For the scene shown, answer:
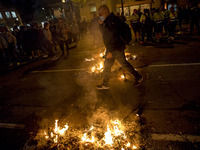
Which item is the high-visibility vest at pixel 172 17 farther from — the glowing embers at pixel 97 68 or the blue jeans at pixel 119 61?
the blue jeans at pixel 119 61

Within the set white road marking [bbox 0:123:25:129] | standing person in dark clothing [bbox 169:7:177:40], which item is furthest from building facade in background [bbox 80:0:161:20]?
white road marking [bbox 0:123:25:129]

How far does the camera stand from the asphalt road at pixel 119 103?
2.76 m

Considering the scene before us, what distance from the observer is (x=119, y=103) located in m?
3.74

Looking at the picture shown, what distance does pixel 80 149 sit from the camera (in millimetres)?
2566

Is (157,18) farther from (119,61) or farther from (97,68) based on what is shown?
(119,61)

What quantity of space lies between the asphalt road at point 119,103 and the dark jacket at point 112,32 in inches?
51.6

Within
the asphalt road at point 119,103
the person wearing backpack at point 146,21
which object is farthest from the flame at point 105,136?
the person wearing backpack at point 146,21

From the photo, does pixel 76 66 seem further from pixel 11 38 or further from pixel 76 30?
pixel 76 30

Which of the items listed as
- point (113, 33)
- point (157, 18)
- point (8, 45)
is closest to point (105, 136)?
point (113, 33)

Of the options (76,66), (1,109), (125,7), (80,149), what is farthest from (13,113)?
(125,7)

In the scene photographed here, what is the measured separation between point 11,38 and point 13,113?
667cm

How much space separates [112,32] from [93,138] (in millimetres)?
2592

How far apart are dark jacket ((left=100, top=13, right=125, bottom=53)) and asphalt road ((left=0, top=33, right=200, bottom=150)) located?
4.30 ft

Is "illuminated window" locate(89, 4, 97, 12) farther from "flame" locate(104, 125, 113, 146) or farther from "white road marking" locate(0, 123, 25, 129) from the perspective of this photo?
"flame" locate(104, 125, 113, 146)
